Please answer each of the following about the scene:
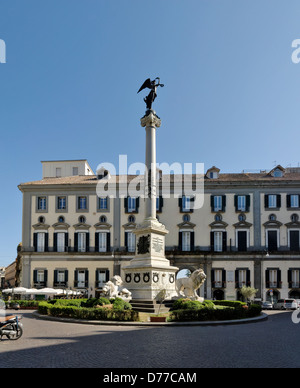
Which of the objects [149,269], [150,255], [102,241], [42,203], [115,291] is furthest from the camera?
[42,203]

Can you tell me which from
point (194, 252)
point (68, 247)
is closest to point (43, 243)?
point (68, 247)

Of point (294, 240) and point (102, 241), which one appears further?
point (102, 241)

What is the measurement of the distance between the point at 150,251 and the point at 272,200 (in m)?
27.5

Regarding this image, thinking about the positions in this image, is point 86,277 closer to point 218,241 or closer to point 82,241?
point 82,241

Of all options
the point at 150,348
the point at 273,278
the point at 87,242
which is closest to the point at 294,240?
the point at 273,278

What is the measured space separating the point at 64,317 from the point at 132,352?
1003 cm

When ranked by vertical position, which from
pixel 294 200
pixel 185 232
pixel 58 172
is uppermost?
pixel 58 172

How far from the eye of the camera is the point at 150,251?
77.3ft

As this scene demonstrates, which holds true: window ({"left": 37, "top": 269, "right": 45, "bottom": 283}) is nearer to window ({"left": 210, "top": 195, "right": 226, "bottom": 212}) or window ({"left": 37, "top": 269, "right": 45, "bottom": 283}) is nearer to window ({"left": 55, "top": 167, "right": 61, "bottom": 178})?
window ({"left": 55, "top": 167, "right": 61, "bottom": 178})

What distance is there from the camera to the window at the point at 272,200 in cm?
4653

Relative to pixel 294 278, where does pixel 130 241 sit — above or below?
above

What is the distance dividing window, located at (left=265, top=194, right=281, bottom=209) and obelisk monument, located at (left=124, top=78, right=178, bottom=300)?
2523 centimetres

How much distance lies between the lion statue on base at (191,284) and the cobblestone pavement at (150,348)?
6.66m
